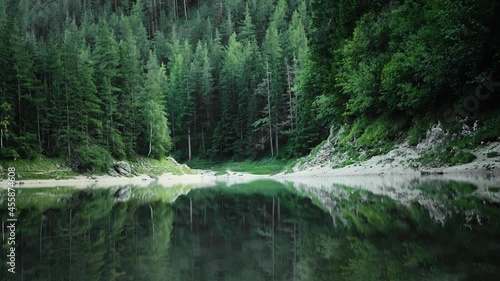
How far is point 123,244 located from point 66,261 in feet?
3.42

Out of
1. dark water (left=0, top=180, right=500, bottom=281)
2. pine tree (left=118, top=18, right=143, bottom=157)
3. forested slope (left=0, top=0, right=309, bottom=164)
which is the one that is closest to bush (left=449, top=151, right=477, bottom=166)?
dark water (left=0, top=180, right=500, bottom=281)

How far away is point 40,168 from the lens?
120 ft

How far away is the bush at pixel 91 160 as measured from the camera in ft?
131

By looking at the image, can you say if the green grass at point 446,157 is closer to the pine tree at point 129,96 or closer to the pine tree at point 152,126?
the pine tree at point 129,96

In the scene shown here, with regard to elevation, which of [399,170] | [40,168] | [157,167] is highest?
[40,168]

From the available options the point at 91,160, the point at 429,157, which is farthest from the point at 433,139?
the point at 91,160

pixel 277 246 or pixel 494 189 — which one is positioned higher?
pixel 277 246

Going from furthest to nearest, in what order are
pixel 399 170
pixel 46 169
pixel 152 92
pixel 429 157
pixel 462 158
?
pixel 152 92 → pixel 46 169 → pixel 399 170 → pixel 429 157 → pixel 462 158

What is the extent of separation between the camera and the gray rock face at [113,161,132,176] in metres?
43.1

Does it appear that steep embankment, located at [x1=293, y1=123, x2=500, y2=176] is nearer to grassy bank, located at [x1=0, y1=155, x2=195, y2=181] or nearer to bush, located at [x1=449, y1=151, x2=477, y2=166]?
bush, located at [x1=449, y1=151, x2=477, y2=166]

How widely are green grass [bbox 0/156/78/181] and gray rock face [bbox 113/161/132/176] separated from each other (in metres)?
5.00

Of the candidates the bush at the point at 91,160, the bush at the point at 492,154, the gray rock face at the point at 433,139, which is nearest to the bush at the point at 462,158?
the bush at the point at 492,154

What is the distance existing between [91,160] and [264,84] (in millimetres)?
32158

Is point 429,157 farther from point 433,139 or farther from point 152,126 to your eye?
point 152,126
